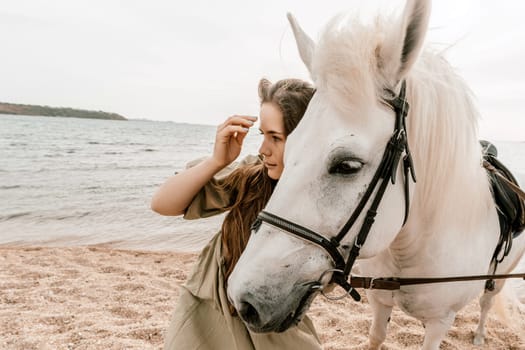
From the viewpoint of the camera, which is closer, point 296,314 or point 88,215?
point 296,314

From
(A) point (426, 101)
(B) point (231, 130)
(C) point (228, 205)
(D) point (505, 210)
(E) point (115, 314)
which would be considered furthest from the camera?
(E) point (115, 314)

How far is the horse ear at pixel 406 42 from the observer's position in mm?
1140

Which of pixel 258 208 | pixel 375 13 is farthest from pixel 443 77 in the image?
pixel 258 208

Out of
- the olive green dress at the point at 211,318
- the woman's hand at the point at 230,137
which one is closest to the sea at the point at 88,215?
the olive green dress at the point at 211,318

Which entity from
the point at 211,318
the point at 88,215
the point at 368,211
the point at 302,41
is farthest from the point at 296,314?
the point at 88,215

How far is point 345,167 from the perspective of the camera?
1.21 metres

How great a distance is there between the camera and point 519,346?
11.2 ft

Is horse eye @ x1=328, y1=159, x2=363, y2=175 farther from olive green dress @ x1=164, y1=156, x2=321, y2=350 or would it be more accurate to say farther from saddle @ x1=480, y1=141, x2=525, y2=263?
saddle @ x1=480, y1=141, x2=525, y2=263

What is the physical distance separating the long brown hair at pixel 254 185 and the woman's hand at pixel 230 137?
0.16 meters

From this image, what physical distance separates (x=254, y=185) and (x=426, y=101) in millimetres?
898

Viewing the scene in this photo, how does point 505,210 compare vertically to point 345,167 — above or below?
below

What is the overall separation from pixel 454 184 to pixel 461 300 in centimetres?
85

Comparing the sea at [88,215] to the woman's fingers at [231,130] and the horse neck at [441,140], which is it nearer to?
the woman's fingers at [231,130]

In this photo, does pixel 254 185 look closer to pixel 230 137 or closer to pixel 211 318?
pixel 230 137
